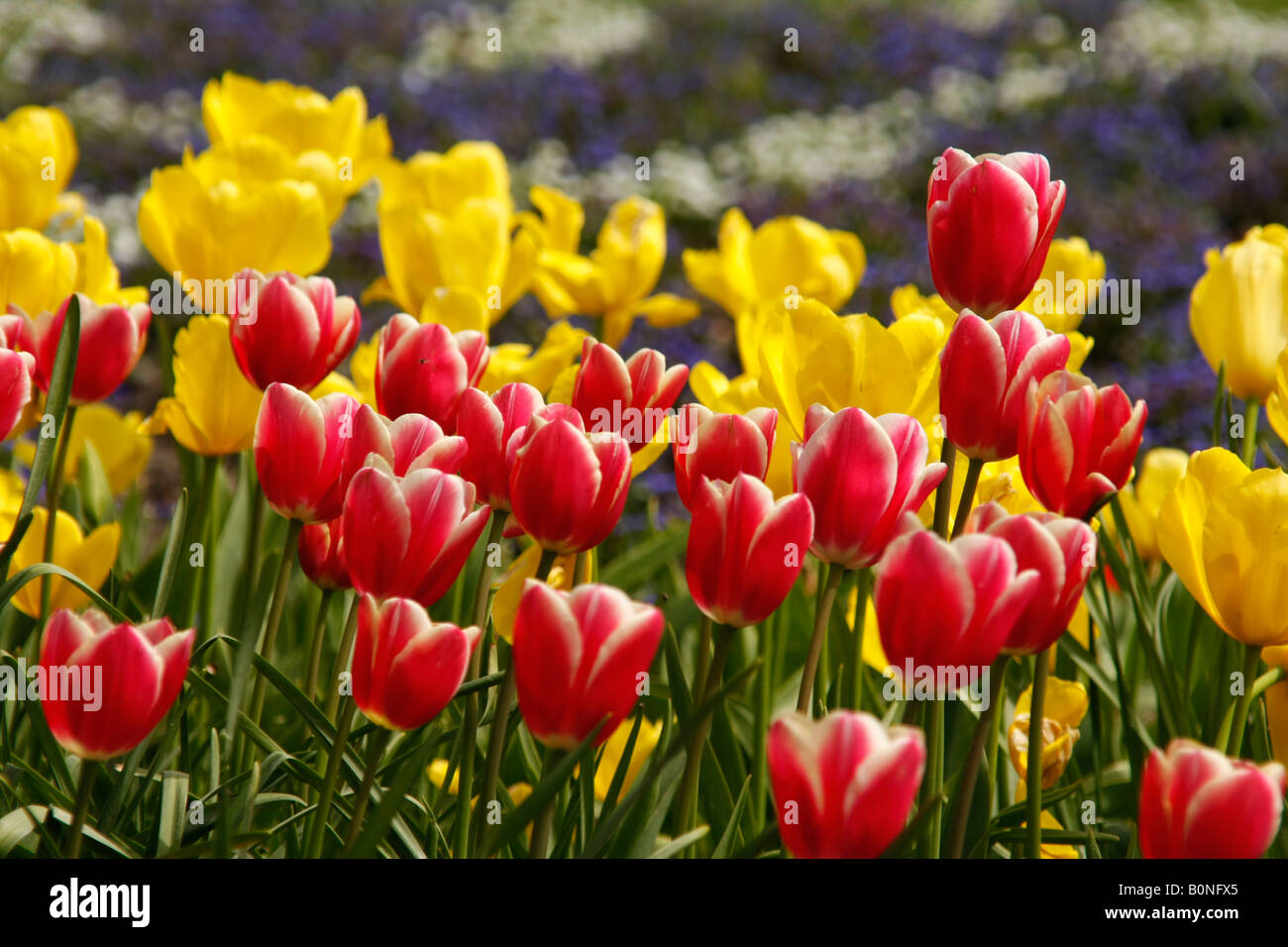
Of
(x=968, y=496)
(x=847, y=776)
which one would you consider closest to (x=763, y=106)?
(x=968, y=496)

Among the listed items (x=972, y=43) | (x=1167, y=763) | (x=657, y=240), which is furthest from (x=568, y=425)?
(x=972, y=43)

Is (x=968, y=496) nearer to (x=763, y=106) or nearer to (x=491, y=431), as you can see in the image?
(x=491, y=431)

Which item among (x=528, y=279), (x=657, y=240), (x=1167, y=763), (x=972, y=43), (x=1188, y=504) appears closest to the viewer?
(x=1167, y=763)

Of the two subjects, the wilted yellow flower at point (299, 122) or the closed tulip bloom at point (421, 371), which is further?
the wilted yellow flower at point (299, 122)

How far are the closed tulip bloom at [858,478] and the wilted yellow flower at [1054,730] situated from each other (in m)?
0.39

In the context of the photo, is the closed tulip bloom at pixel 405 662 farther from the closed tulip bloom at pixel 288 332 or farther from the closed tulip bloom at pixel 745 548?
the closed tulip bloom at pixel 288 332

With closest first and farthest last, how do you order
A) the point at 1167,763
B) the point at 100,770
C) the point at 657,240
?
the point at 1167,763 < the point at 100,770 < the point at 657,240

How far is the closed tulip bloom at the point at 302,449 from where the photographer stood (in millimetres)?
1051

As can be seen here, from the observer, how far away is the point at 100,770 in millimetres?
1259

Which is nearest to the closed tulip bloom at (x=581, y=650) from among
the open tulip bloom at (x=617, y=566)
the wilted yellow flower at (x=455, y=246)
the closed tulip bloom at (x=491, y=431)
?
the open tulip bloom at (x=617, y=566)

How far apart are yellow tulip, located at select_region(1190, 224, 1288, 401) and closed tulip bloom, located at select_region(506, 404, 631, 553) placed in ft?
2.74

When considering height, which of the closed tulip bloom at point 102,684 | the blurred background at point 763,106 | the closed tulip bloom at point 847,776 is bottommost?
the closed tulip bloom at point 847,776
